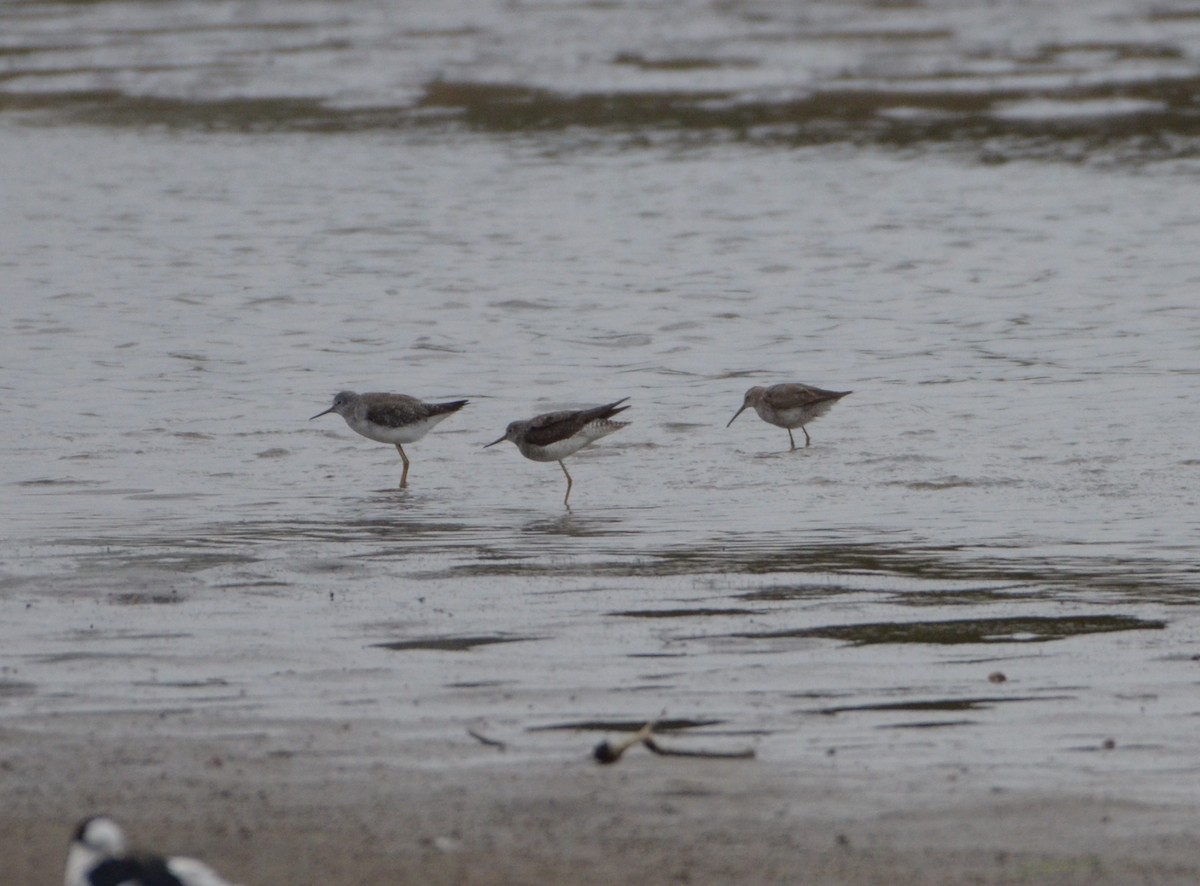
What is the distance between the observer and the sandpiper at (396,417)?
1236 cm

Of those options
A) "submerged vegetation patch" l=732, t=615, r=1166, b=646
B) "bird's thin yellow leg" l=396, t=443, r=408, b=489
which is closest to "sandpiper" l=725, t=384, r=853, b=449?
"bird's thin yellow leg" l=396, t=443, r=408, b=489

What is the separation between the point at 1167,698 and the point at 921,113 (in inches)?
1033

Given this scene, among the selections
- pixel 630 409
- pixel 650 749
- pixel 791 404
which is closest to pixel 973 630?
pixel 650 749

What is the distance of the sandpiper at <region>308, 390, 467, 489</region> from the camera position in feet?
40.5

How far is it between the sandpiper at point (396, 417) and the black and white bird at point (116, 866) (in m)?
7.62

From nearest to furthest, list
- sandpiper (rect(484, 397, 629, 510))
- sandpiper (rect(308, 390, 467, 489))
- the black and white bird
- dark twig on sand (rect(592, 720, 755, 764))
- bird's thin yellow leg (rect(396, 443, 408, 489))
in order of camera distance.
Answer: the black and white bird < dark twig on sand (rect(592, 720, 755, 764)) < sandpiper (rect(484, 397, 629, 510)) < bird's thin yellow leg (rect(396, 443, 408, 489)) < sandpiper (rect(308, 390, 467, 489))

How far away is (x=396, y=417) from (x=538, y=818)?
265 inches

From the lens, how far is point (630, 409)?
14.1 meters

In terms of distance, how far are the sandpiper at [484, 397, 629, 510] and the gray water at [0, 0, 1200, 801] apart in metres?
0.24

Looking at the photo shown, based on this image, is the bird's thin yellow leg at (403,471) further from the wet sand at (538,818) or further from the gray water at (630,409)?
the wet sand at (538,818)

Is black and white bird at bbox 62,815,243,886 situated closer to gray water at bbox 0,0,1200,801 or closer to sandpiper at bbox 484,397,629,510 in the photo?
gray water at bbox 0,0,1200,801

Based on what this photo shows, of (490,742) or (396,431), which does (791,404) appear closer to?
(396,431)

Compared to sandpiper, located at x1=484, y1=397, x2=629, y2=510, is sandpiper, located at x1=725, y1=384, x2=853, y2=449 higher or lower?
lower

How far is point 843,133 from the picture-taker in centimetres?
3058
